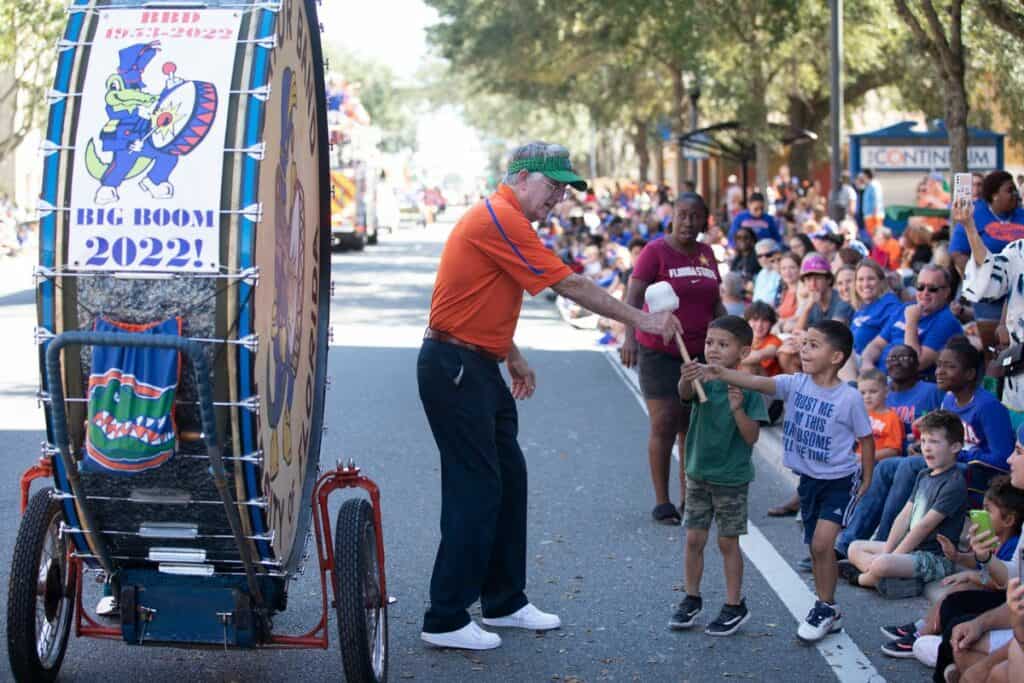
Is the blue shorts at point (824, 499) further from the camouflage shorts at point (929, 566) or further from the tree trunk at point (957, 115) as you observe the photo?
the tree trunk at point (957, 115)

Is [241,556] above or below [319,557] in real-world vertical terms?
above

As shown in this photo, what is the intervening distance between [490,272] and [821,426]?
1.57m

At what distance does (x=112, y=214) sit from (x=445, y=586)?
2.23 meters

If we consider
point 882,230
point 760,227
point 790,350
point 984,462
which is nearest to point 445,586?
point 984,462

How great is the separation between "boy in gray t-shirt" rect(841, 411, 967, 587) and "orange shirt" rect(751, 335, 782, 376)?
517cm

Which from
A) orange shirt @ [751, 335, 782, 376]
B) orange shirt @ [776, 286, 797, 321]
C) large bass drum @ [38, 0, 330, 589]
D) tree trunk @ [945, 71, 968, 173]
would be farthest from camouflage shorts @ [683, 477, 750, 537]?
tree trunk @ [945, 71, 968, 173]

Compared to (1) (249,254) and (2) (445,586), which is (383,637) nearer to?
(2) (445,586)

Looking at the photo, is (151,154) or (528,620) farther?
(528,620)

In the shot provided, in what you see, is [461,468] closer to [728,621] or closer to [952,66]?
[728,621]

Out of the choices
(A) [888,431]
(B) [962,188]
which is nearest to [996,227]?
(B) [962,188]

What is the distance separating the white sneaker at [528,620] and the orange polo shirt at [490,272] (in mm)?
1137

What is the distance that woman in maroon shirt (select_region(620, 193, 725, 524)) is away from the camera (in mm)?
8602

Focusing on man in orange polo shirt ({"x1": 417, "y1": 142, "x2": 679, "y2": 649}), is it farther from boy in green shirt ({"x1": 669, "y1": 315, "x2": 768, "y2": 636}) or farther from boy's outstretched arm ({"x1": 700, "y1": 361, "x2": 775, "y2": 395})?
boy in green shirt ({"x1": 669, "y1": 315, "x2": 768, "y2": 636})

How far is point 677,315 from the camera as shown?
28.1 feet
